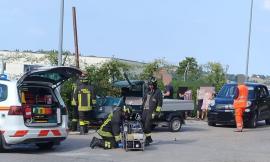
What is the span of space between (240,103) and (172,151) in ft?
22.7

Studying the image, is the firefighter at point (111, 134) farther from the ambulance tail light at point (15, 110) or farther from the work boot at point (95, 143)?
the ambulance tail light at point (15, 110)

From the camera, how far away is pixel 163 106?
18.7 m

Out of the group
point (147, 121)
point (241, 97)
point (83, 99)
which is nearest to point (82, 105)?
point (83, 99)

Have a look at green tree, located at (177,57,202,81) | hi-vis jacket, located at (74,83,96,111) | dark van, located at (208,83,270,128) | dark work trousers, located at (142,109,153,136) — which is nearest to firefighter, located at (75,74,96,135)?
hi-vis jacket, located at (74,83,96,111)

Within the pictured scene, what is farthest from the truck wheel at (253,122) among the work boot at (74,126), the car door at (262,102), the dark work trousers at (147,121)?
the dark work trousers at (147,121)

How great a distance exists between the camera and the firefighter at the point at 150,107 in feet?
49.1

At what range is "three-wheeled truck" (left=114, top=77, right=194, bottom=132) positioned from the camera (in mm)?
17859

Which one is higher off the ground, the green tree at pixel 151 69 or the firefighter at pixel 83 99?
the green tree at pixel 151 69

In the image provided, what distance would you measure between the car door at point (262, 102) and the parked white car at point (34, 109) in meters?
10.5

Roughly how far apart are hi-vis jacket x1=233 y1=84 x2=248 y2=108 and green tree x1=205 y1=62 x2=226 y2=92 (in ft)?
33.1

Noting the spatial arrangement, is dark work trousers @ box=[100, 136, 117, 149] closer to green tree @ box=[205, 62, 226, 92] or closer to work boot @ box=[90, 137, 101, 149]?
work boot @ box=[90, 137, 101, 149]

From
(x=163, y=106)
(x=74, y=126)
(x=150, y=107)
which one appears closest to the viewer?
(x=150, y=107)

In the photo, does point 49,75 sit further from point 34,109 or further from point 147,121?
point 147,121

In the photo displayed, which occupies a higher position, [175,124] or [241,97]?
[241,97]
